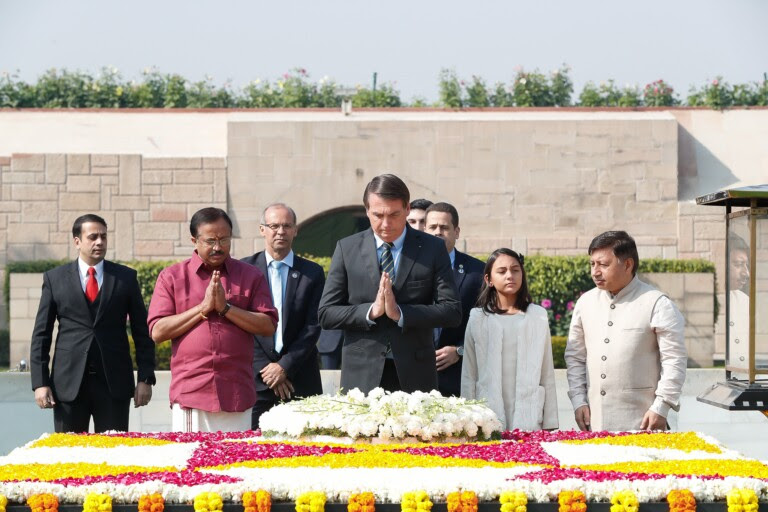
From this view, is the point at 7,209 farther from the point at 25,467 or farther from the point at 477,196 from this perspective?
the point at 25,467

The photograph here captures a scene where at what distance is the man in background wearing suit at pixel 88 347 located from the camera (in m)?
6.64

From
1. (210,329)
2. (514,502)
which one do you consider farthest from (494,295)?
(514,502)

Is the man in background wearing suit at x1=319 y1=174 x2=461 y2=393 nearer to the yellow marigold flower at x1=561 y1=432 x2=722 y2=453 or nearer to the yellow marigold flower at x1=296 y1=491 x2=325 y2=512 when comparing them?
the yellow marigold flower at x1=561 y1=432 x2=722 y2=453

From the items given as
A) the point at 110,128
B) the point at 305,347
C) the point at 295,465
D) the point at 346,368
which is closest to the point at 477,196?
the point at 110,128

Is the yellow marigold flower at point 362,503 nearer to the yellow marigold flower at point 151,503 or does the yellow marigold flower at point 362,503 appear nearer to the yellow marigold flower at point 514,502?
the yellow marigold flower at point 514,502

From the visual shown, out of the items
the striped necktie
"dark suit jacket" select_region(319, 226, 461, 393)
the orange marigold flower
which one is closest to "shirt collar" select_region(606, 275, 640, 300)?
"dark suit jacket" select_region(319, 226, 461, 393)

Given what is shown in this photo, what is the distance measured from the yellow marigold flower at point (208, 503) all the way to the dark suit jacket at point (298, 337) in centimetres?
298

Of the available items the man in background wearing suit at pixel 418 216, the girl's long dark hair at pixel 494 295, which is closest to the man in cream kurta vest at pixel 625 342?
the girl's long dark hair at pixel 494 295

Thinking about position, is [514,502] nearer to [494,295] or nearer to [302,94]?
[494,295]

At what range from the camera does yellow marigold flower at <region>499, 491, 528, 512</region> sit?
3.72 metres

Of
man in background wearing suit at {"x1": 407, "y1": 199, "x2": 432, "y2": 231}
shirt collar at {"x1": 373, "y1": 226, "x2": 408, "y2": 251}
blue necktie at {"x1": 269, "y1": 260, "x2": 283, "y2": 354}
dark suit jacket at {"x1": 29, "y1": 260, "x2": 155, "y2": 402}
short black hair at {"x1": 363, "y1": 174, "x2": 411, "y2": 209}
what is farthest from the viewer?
man in background wearing suit at {"x1": 407, "y1": 199, "x2": 432, "y2": 231}

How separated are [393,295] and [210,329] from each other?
1058 millimetres

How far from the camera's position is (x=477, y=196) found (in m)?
16.1

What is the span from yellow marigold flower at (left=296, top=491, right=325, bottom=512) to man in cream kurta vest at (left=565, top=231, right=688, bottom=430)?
8.38ft
